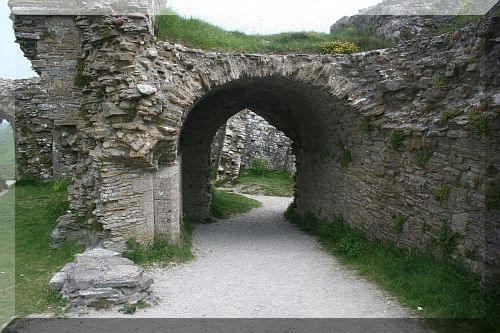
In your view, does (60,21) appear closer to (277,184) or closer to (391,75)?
(391,75)

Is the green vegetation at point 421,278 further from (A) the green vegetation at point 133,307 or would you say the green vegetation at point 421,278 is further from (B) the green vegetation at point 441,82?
(A) the green vegetation at point 133,307

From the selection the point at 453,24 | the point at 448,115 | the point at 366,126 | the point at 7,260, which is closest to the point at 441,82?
the point at 448,115

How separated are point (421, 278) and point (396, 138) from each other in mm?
2693

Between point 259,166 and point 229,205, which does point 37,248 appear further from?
point 259,166

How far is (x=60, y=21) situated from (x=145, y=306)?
356 inches

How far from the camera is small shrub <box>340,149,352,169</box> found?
10719 millimetres

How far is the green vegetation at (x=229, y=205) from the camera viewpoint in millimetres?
15505

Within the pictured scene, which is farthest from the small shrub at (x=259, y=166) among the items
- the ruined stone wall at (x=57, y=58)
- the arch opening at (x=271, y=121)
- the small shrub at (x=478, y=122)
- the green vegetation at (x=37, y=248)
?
the small shrub at (x=478, y=122)

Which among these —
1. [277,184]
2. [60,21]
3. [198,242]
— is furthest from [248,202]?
[60,21]

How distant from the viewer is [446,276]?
690cm

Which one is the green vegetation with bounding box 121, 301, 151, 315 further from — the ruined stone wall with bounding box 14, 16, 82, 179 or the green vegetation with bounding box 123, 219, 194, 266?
the ruined stone wall with bounding box 14, 16, 82, 179

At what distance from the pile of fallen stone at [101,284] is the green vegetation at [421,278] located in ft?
12.1

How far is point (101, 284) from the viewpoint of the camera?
6.88 m

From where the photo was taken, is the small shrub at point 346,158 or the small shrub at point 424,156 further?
the small shrub at point 346,158
